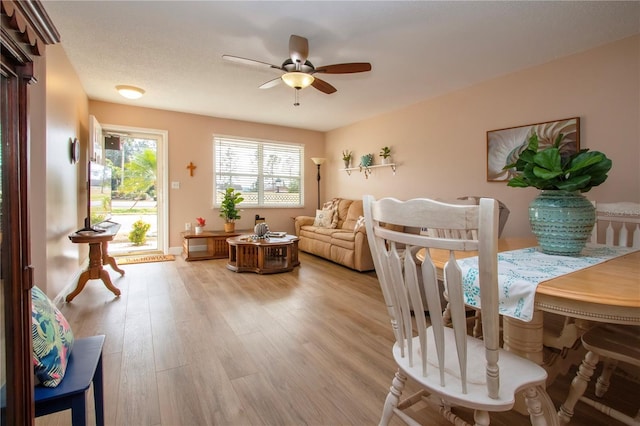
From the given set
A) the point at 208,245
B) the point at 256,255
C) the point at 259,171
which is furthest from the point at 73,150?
the point at 259,171

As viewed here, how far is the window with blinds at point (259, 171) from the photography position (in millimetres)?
5484

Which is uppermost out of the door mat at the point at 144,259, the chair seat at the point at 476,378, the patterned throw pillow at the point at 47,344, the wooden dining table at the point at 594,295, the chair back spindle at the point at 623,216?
the chair back spindle at the point at 623,216

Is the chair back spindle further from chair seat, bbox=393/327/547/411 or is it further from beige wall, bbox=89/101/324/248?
beige wall, bbox=89/101/324/248

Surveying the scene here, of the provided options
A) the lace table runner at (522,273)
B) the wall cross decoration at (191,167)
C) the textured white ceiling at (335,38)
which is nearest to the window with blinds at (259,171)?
the wall cross decoration at (191,167)

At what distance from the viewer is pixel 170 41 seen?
105 inches

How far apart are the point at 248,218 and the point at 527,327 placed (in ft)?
16.3

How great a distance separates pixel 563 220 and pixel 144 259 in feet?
16.6

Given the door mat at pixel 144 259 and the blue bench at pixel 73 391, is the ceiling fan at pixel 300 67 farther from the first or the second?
the door mat at pixel 144 259

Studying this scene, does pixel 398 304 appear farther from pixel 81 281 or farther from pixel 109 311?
pixel 81 281

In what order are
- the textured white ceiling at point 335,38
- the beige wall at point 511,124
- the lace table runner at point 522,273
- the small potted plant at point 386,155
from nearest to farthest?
the lace table runner at point 522,273
the textured white ceiling at point 335,38
the beige wall at point 511,124
the small potted plant at point 386,155

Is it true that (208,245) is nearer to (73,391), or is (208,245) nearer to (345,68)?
(345,68)

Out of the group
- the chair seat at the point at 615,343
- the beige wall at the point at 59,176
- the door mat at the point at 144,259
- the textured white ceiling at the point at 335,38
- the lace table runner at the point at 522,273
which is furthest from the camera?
the door mat at the point at 144,259

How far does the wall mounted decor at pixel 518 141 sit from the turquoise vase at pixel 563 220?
6.43 ft

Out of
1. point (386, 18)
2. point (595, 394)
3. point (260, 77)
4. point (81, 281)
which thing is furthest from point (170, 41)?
point (595, 394)
